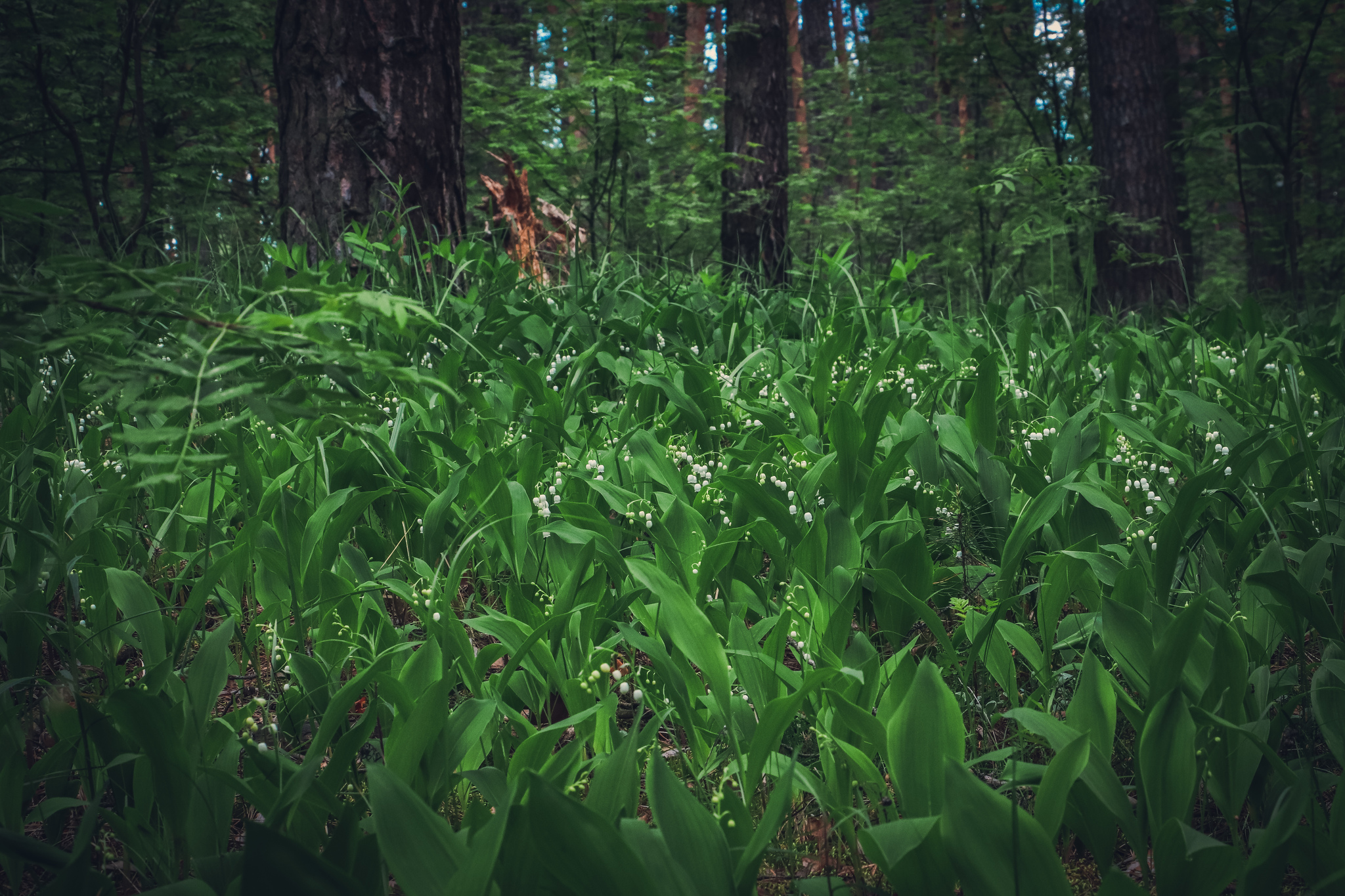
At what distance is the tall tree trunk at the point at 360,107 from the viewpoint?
3.84 meters

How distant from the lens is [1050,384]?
3.02 meters

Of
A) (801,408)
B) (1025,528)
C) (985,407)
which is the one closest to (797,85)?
(801,408)

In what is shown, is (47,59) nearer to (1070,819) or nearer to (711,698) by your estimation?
(711,698)

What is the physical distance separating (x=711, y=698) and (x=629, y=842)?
17.8 inches

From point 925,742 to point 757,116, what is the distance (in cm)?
616

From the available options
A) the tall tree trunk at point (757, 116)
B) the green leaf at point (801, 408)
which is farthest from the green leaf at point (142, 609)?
the tall tree trunk at point (757, 116)

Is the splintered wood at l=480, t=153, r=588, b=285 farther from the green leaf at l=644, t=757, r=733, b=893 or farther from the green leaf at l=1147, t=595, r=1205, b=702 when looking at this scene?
the green leaf at l=644, t=757, r=733, b=893

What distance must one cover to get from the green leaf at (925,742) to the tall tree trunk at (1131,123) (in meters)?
6.04

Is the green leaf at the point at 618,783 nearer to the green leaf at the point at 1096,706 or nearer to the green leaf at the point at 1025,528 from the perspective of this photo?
the green leaf at the point at 1096,706

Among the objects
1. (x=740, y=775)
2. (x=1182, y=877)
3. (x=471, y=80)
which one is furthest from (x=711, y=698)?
(x=471, y=80)

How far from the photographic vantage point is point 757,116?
6469 millimetres

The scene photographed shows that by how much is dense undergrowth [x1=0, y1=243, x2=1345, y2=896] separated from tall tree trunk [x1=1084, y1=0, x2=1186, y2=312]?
13.3 ft

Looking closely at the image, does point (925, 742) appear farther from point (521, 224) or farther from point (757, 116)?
point (757, 116)

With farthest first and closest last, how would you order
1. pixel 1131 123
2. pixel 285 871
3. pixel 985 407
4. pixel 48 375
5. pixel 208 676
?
pixel 1131 123
pixel 48 375
pixel 985 407
pixel 208 676
pixel 285 871
